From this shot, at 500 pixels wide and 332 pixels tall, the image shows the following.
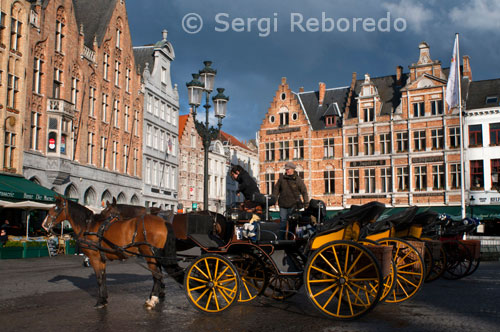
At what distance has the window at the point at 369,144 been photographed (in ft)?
137

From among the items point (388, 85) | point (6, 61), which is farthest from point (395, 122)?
point (6, 61)

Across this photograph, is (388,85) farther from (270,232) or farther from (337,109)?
(270,232)

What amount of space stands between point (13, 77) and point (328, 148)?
26275 millimetres

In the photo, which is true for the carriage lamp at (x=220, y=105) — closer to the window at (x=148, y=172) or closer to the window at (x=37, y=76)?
the window at (x=37, y=76)

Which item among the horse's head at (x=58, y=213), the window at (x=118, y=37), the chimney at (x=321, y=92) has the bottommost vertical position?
the horse's head at (x=58, y=213)

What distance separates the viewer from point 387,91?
42.7 metres

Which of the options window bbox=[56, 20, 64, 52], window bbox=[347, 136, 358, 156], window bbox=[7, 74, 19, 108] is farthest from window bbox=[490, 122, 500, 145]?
window bbox=[7, 74, 19, 108]

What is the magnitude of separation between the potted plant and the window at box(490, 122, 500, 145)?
31382 millimetres

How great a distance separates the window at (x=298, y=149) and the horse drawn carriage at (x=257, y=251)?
119ft

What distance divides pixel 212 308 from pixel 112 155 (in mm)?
28569

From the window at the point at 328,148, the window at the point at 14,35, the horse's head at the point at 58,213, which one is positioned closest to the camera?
the horse's head at the point at 58,213

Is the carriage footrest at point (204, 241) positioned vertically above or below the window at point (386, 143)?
below

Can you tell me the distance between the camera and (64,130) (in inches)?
1109

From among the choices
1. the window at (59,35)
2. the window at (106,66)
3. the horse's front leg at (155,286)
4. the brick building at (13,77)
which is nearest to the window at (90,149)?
the window at (106,66)
